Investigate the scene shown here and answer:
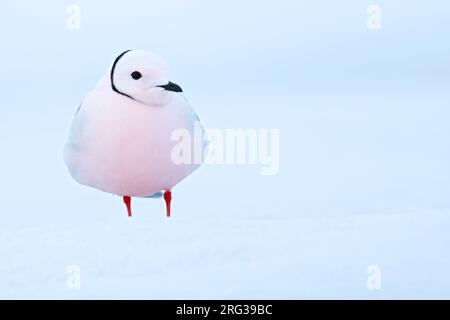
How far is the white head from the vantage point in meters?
2.21

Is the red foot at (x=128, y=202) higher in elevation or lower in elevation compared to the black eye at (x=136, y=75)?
lower

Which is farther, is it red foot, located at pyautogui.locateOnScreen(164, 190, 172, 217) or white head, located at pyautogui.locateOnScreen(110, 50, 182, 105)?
red foot, located at pyautogui.locateOnScreen(164, 190, 172, 217)

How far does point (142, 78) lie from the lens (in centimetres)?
225

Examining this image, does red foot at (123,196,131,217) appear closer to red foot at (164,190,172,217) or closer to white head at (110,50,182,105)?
red foot at (164,190,172,217)

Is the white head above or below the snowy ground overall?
above

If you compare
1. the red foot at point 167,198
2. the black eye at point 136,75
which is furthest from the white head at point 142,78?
the red foot at point 167,198

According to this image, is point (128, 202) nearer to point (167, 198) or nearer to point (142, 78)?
point (167, 198)

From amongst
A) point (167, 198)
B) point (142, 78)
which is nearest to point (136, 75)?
point (142, 78)

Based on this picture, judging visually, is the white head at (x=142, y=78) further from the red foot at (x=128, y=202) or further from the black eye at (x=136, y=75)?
the red foot at (x=128, y=202)

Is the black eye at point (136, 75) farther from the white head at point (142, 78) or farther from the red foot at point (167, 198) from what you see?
the red foot at point (167, 198)

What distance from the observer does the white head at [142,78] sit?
2.21 m

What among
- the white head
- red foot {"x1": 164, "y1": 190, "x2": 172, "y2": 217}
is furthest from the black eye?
red foot {"x1": 164, "y1": 190, "x2": 172, "y2": 217}

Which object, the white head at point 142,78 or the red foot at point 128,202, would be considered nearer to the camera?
the white head at point 142,78
